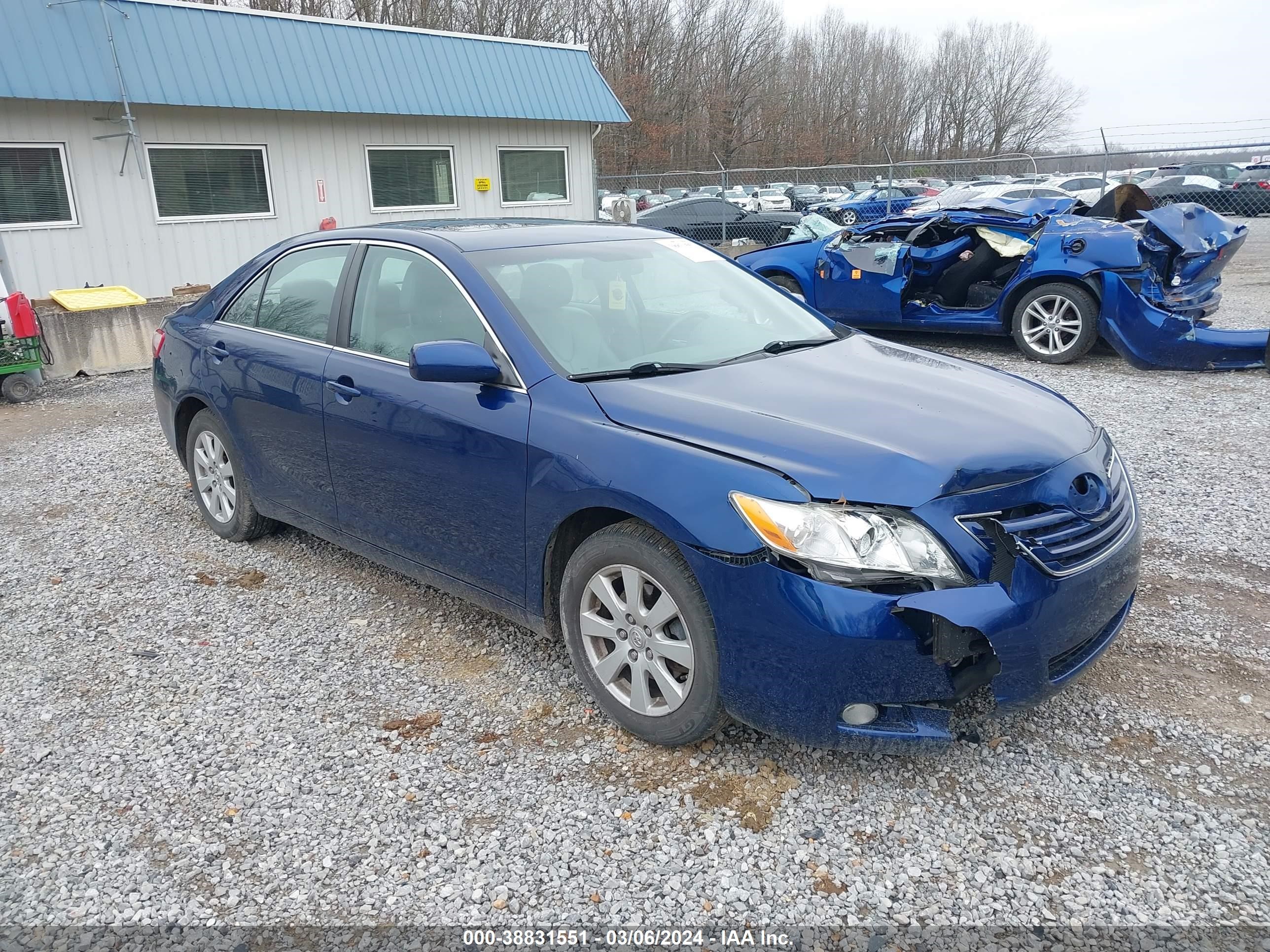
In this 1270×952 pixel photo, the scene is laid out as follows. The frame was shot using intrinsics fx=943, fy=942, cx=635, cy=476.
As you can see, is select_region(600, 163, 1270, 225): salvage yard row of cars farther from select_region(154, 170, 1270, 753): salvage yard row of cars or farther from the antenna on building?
select_region(154, 170, 1270, 753): salvage yard row of cars

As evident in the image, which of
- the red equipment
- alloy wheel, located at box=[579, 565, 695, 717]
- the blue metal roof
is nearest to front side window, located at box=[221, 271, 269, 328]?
alloy wheel, located at box=[579, 565, 695, 717]

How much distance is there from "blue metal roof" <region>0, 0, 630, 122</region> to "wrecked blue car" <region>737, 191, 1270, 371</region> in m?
6.72

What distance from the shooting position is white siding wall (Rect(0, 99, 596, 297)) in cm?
1120

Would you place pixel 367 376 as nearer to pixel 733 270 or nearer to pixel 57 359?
pixel 733 270

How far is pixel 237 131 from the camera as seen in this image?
1262 centimetres

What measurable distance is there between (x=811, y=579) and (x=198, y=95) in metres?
12.0

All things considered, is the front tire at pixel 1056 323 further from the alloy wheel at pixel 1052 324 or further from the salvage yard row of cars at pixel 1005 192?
the salvage yard row of cars at pixel 1005 192

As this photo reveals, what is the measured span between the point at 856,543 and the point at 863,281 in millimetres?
7767

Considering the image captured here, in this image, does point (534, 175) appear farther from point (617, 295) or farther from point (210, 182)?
point (617, 295)

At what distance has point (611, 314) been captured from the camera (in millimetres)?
3666

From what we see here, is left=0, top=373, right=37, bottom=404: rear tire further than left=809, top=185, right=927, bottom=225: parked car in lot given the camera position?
No

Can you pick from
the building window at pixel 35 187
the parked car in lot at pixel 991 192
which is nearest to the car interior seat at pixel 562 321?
the building window at pixel 35 187

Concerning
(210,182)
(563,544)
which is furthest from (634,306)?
(210,182)

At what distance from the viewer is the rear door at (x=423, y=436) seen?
3330mm
